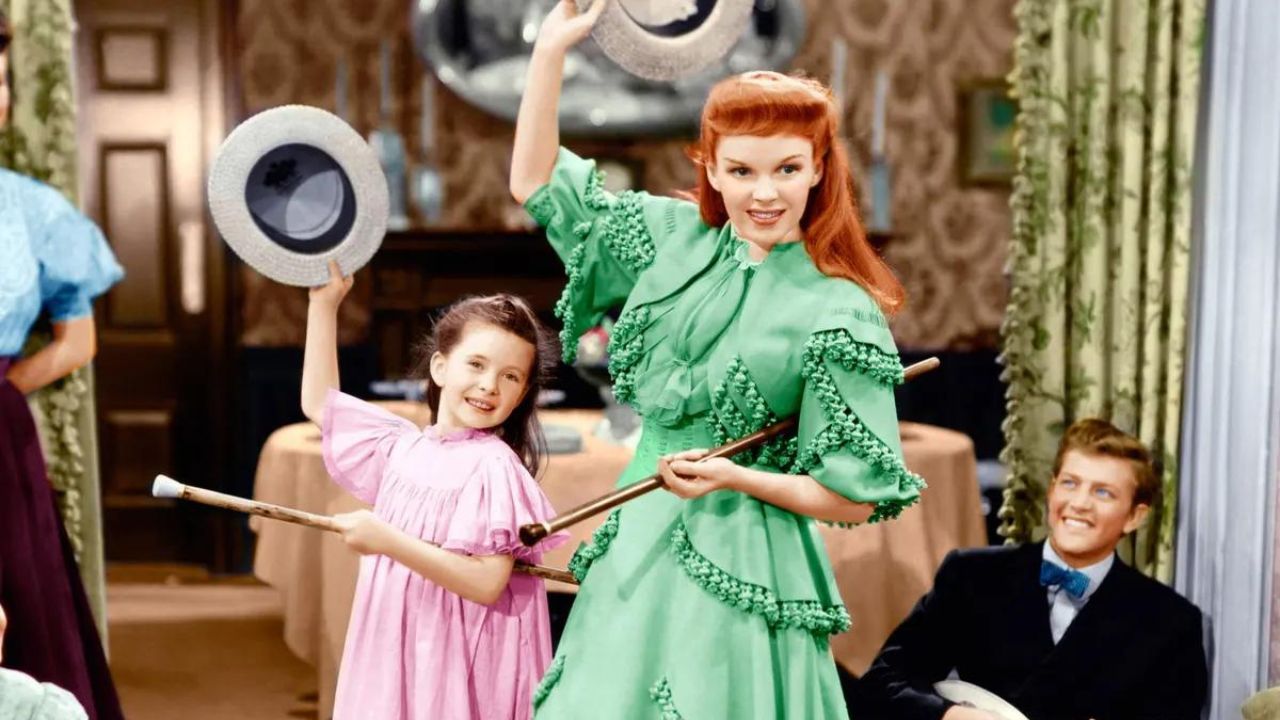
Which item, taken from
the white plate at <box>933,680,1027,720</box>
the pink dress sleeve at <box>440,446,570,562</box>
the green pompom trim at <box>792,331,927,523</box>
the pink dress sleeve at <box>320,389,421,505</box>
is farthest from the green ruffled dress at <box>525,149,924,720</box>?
the white plate at <box>933,680,1027,720</box>

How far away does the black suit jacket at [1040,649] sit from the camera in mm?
2365

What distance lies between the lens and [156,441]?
5477mm

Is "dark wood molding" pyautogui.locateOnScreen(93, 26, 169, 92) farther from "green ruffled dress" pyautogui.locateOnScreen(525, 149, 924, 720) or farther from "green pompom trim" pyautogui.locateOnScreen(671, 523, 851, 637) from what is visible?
"green pompom trim" pyautogui.locateOnScreen(671, 523, 851, 637)

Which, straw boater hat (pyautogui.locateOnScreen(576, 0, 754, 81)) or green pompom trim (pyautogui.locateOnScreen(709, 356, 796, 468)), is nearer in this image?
green pompom trim (pyautogui.locateOnScreen(709, 356, 796, 468))

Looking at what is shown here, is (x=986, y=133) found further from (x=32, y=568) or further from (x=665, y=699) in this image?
(x=665, y=699)

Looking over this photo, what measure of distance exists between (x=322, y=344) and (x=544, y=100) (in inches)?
19.1

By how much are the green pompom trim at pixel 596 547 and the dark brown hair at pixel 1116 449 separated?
116cm

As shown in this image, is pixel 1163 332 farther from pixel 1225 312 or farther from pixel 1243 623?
pixel 1243 623

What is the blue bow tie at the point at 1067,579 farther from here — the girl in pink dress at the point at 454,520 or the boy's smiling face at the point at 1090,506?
the girl in pink dress at the point at 454,520

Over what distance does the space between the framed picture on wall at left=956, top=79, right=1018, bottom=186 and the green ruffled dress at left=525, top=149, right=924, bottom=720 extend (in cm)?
417

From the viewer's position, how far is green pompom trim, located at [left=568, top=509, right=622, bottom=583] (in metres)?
1.67

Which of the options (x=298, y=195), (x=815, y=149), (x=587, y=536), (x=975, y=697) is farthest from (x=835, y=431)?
(x=587, y=536)

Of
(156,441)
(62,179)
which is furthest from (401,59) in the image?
(62,179)

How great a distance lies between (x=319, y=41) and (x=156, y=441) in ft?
5.64
